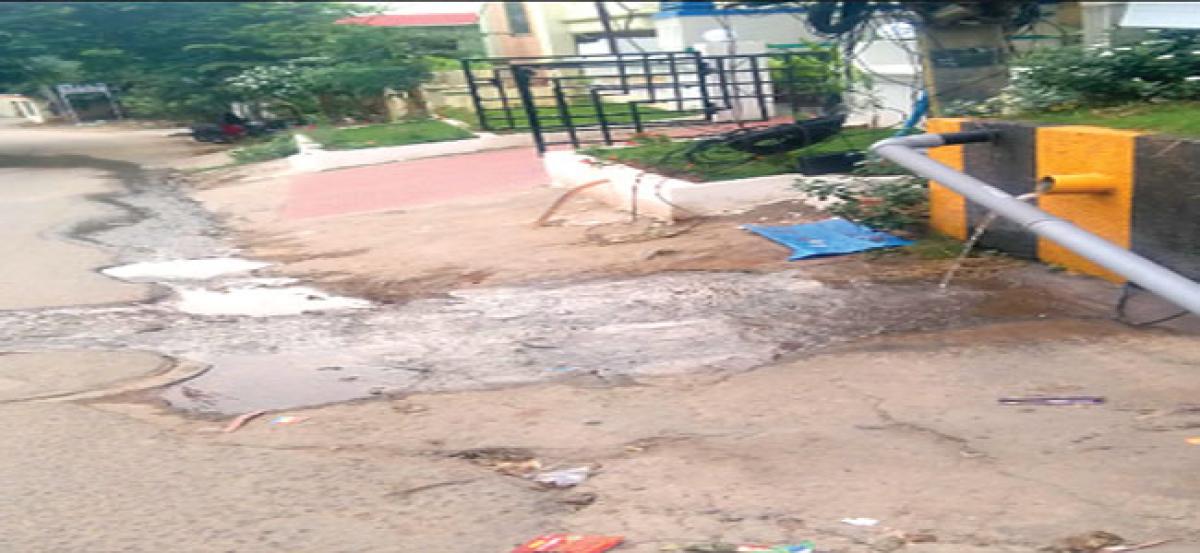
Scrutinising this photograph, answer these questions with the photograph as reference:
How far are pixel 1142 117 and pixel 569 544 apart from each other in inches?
190

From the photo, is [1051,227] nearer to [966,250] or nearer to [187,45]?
[966,250]

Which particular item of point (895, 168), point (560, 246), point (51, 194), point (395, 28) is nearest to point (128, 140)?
point (395, 28)

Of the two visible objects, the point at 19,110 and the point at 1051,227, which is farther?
the point at 19,110

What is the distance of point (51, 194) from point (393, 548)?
49.1 feet

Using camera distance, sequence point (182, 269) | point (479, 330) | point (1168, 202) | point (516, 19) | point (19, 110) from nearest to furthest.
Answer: point (1168, 202)
point (479, 330)
point (182, 269)
point (516, 19)
point (19, 110)

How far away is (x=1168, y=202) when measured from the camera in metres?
4.97

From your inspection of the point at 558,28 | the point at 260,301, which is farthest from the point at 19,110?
the point at 260,301

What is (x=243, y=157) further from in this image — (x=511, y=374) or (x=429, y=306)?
(x=511, y=374)

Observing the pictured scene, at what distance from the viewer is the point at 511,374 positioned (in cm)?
479

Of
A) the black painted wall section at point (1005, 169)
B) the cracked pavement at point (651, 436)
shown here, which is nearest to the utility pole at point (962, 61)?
the black painted wall section at point (1005, 169)

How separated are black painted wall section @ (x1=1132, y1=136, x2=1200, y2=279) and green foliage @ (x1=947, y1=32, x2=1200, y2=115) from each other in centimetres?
148

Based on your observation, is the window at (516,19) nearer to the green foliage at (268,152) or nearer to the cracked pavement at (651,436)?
the green foliage at (268,152)

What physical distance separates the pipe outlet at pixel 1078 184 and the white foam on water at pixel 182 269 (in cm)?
631

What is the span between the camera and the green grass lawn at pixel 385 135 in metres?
17.5
